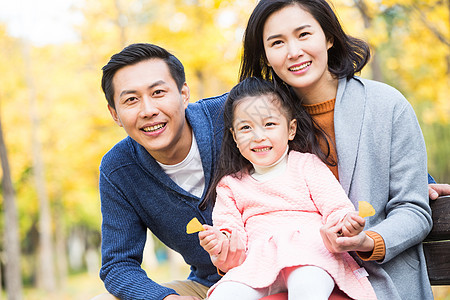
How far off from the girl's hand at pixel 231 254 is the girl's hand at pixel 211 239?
0.03 m

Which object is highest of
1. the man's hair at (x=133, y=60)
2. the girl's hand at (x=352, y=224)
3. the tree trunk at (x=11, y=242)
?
the man's hair at (x=133, y=60)

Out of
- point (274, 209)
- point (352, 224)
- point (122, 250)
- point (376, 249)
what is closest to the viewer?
point (352, 224)

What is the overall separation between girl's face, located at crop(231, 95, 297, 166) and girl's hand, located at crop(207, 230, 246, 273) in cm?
36

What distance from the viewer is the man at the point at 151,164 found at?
279 cm

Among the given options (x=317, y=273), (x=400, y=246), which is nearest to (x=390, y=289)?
(x=400, y=246)

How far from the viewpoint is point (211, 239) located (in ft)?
6.80

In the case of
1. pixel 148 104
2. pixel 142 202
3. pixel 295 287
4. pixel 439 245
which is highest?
pixel 148 104

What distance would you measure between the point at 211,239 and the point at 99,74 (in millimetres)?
9383

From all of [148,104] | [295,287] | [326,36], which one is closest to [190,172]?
[148,104]

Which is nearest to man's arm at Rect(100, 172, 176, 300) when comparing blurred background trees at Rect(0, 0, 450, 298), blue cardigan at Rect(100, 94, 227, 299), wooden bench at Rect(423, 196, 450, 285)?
blue cardigan at Rect(100, 94, 227, 299)

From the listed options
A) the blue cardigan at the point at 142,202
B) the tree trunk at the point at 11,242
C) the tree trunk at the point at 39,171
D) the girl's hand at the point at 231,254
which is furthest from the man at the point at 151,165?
the tree trunk at the point at 39,171

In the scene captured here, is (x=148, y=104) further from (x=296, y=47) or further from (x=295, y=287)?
(x=295, y=287)

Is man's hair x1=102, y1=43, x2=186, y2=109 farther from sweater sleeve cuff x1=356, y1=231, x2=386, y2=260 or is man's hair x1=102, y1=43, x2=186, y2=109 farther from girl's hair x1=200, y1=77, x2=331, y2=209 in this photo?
sweater sleeve cuff x1=356, y1=231, x2=386, y2=260

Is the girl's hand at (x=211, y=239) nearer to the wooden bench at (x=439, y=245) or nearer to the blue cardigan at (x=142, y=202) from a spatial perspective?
the blue cardigan at (x=142, y=202)
